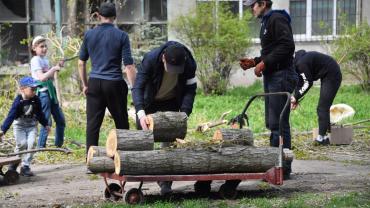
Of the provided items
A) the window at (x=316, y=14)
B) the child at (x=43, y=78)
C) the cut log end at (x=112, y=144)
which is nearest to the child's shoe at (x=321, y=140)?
the child at (x=43, y=78)

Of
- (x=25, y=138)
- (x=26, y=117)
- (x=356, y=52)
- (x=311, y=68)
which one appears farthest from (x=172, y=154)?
(x=356, y=52)

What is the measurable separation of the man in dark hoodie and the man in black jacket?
92 centimetres

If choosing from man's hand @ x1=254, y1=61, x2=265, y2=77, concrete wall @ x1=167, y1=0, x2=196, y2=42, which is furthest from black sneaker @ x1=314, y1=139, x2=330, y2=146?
concrete wall @ x1=167, y1=0, x2=196, y2=42

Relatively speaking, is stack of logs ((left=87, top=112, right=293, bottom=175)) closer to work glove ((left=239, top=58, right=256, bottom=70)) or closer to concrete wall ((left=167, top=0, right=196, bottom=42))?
work glove ((left=239, top=58, right=256, bottom=70))

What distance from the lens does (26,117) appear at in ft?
31.7

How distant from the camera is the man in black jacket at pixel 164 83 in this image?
7805mm

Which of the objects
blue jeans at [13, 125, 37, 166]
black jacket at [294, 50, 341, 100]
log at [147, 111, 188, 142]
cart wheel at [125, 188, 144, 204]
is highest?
black jacket at [294, 50, 341, 100]

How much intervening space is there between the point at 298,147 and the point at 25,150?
13.8 ft

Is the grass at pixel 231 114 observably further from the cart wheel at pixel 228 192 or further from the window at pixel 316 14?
the cart wheel at pixel 228 192

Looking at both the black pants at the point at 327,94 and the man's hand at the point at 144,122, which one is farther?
the black pants at the point at 327,94

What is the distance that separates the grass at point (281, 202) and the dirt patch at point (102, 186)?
0.30m

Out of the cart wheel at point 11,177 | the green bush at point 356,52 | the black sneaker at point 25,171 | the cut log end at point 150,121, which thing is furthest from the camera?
the green bush at point 356,52

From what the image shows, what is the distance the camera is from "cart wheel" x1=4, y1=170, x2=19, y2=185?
9156 mm

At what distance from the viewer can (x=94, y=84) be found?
8945mm
